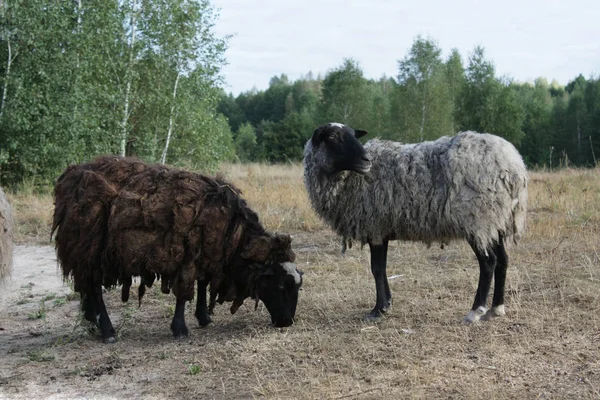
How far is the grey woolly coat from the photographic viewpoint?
6.34m

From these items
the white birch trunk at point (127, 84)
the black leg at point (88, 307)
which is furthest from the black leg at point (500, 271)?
the white birch trunk at point (127, 84)

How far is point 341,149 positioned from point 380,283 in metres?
1.53

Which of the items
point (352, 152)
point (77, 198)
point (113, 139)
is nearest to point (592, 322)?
point (352, 152)

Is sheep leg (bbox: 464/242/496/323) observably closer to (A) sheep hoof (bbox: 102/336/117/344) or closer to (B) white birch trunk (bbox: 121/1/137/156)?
(A) sheep hoof (bbox: 102/336/117/344)

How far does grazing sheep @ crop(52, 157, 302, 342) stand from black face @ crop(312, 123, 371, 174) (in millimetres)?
1073

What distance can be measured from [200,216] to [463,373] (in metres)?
2.99

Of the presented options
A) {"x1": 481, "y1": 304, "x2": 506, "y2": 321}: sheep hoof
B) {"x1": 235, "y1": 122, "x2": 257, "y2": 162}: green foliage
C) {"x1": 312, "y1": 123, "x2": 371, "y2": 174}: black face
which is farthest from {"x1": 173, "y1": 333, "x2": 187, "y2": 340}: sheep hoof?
{"x1": 235, "y1": 122, "x2": 257, "y2": 162}: green foliage

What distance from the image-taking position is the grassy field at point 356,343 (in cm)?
481

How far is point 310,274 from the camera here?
→ 8.93 metres

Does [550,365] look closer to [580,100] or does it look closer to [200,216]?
[200,216]

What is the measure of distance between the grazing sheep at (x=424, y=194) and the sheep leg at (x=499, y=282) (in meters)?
0.01

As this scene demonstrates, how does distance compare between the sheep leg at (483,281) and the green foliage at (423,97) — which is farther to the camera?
the green foliage at (423,97)

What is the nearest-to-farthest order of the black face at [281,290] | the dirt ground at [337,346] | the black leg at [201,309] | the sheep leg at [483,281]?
the dirt ground at [337,346], the sheep leg at [483,281], the black face at [281,290], the black leg at [201,309]

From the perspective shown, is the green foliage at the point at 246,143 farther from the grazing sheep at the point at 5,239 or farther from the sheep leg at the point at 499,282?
the sheep leg at the point at 499,282
